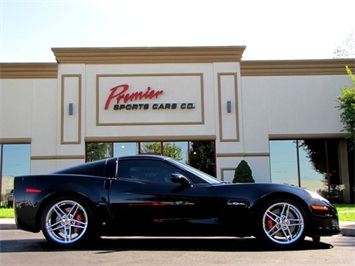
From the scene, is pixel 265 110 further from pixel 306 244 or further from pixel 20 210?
pixel 20 210

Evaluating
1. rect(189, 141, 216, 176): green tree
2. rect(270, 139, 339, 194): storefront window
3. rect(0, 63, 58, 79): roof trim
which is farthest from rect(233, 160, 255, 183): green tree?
rect(0, 63, 58, 79): roof trim

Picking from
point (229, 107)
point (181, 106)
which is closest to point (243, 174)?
point (229, 107)

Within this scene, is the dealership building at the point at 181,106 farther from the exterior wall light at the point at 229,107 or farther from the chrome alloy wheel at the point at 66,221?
the chrome alloy wheel at the point at 66,221

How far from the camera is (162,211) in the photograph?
585 cm

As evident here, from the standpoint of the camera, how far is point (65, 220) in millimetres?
5934

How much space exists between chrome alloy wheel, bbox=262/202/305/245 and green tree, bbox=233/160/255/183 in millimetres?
10351

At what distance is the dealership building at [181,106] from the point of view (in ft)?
57.4

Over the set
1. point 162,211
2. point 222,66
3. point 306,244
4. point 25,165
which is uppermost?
point 222,66

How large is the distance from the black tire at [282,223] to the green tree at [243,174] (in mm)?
10350

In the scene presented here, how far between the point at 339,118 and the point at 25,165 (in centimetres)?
1275

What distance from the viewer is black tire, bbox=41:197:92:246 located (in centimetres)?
589

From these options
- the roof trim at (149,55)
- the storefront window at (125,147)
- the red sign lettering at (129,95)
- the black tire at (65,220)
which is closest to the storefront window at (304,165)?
the roof trim at (149,55)

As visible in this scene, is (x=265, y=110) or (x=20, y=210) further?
(x=265, y=110)

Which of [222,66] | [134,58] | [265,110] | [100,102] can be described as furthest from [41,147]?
[265,110]
